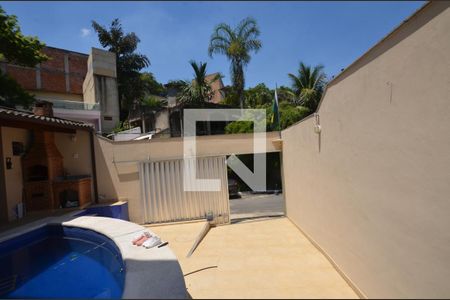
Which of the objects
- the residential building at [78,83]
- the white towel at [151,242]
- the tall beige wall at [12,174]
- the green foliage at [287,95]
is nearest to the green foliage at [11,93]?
the residential building at [78,83]

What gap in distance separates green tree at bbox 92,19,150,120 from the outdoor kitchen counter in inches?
1017

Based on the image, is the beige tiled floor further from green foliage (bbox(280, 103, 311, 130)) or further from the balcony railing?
the balcony railing

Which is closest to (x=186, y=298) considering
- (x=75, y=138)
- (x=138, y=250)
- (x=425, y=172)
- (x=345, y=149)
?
(x=138, y=250)

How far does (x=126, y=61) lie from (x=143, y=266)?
96.2 ft

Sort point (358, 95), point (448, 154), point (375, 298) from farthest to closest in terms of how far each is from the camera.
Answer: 1. point (358, 95)
2. point (448, 154)
3. point (375, 298)

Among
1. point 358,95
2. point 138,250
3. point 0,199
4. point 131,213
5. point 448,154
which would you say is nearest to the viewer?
point 448,154

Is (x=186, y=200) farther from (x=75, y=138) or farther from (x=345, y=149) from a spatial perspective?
(x=345, y=149)

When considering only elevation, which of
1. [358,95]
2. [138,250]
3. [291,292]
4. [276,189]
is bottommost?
[276,189]

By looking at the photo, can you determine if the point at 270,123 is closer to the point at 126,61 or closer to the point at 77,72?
the point at 126,61

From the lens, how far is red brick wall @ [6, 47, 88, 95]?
27.2 metres

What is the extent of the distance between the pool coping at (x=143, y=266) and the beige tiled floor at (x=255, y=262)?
0.32m

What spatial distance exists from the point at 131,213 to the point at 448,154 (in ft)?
31.7

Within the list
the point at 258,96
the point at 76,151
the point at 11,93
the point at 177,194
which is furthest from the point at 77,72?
the point at 177,194

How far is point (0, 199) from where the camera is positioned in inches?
337
